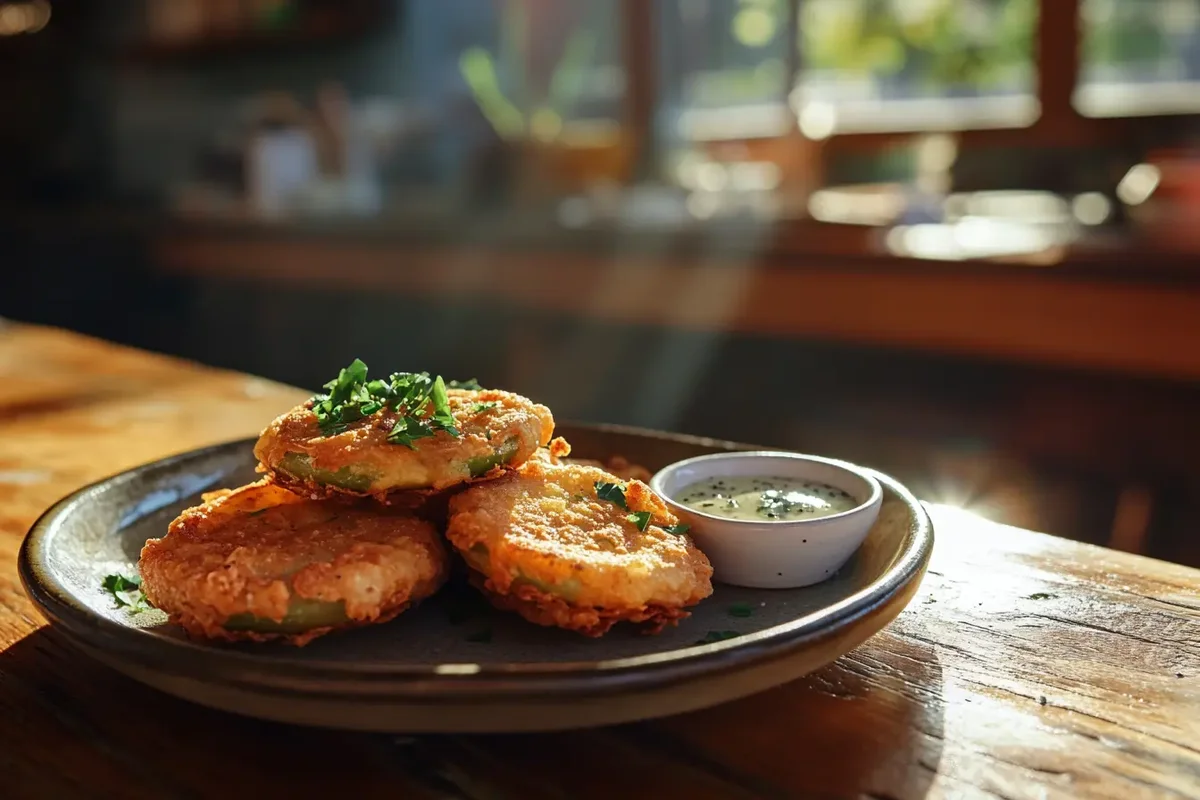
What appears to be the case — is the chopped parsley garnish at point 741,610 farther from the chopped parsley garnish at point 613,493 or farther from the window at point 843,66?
the window at point 843,66

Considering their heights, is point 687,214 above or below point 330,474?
below

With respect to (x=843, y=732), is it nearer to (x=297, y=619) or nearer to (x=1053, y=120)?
(x=297, y=619)

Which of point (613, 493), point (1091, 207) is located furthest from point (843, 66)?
point (613, 493)

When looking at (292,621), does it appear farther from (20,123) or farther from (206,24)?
(20,123)

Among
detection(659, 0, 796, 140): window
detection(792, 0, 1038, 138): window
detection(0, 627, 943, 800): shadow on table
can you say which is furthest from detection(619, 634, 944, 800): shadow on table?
detection(659, 0, 796, 140): window

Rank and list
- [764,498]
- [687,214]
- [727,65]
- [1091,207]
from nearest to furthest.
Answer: [764,498] < [687,214] < [1091,207] < [727,65]

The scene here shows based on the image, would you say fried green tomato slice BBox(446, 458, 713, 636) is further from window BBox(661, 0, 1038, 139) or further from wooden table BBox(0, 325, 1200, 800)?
window BBox(661, 0, 1038, 139)

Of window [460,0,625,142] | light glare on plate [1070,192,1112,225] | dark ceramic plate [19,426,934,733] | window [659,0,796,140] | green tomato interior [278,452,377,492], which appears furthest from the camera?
window [460,0,625,142]

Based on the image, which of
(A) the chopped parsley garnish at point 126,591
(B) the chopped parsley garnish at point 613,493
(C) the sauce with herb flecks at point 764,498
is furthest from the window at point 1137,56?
(A) the chopped parsley garnish at point 126,591
